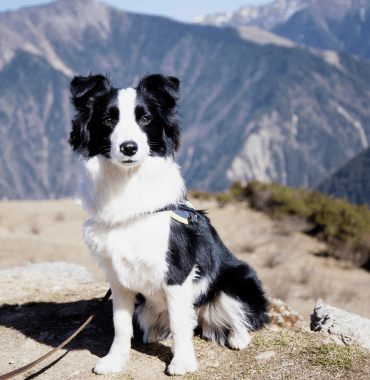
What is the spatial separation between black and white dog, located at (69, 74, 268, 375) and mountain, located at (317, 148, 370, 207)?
50027 millimetres

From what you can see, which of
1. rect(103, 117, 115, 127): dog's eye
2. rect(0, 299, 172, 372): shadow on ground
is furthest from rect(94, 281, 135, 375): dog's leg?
rect(103, 117, 115, 127): dog's eye

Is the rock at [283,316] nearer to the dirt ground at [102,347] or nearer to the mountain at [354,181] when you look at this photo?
the dirt ground at [102,347]

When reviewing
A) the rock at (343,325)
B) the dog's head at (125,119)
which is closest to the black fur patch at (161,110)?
the dog's head at (125,119)

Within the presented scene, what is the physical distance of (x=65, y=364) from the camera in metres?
2.69

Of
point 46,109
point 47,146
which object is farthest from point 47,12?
point 47,146

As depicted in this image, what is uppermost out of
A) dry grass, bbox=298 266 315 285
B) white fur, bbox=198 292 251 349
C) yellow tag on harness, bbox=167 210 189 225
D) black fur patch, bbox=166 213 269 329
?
yellow tag on harness, bbox=167 210 189 225

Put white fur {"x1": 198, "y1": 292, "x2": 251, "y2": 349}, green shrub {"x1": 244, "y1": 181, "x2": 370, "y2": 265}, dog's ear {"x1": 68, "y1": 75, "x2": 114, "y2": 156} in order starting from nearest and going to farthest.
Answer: dog's ear {"x1": 68, "y1": 75, "x2": 114, "y2": 156}
white fur {"x1": 198, "y1": 292, "x2": 251, "y2": 349}
green shrub {"x1": 244, "y1": 181, "x2": 370, "y2": 265}

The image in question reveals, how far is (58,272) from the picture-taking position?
5129 mm

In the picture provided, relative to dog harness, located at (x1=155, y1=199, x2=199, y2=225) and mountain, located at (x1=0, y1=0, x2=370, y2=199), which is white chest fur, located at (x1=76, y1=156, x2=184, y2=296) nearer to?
dog harness, located at (x1=155, y1=199, x2=199, y2=225)

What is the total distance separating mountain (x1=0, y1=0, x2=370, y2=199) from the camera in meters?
117

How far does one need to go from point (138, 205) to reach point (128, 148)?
17.4 inches

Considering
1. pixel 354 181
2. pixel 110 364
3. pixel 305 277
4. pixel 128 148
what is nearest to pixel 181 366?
pixel 110 364

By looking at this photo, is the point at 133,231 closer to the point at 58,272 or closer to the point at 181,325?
the point at 181,325

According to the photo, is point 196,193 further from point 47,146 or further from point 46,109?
point 46,109
